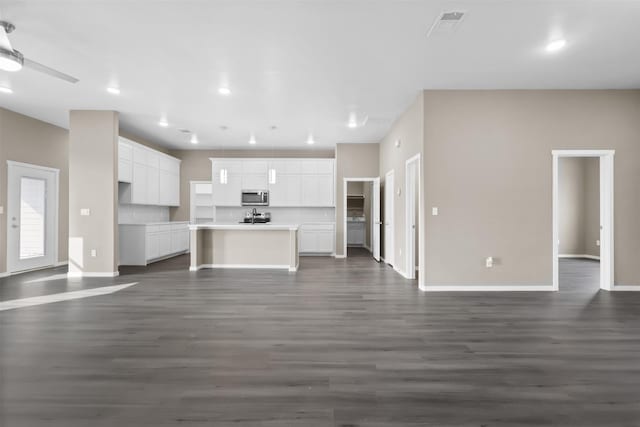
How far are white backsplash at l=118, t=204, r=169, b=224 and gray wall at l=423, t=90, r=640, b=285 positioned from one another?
636cm

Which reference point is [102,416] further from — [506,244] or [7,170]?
[7,170]

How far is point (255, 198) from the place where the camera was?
912cm

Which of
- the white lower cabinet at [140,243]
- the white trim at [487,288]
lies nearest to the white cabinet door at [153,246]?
the white lower cabinet at [140,243]

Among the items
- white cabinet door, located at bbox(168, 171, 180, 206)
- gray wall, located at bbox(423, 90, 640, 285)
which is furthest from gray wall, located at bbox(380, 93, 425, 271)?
white cabinet door, located at bbox(168, 171, 180, 206)

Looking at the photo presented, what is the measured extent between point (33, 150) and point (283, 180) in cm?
521

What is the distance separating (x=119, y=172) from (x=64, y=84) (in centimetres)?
216

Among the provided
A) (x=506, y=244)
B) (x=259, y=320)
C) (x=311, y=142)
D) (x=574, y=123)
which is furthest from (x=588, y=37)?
(x=311, y=142)

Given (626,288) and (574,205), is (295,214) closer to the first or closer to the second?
(626,288)

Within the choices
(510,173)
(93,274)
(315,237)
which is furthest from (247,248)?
(510,173)

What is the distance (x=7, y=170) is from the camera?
5.99 metres

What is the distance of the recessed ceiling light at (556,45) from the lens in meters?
3.54

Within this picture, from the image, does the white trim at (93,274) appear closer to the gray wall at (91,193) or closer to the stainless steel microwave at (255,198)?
the gray wall at (91,193)

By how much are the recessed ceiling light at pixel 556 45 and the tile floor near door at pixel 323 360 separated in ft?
9.45

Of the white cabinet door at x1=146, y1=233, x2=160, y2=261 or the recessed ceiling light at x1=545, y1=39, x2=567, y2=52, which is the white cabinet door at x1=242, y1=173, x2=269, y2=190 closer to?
the white cabinet door at x1=146, y1=233, x2=160, y2=261
